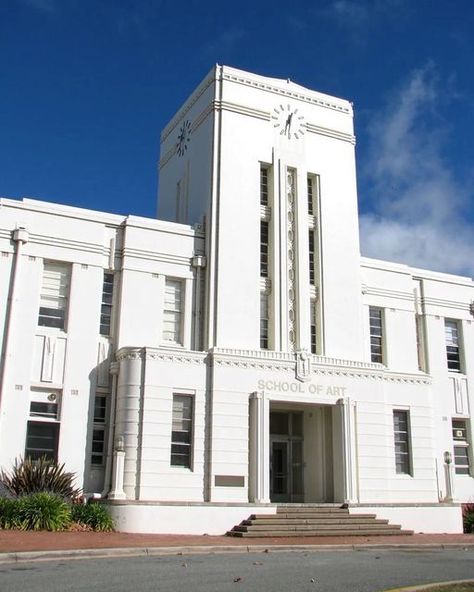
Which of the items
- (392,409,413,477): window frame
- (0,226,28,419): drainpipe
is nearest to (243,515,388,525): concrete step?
(392,409,413,477): window frame

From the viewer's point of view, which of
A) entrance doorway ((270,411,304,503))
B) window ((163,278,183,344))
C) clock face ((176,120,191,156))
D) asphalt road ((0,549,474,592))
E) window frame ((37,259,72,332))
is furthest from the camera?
clock face ((176,120,191,156))

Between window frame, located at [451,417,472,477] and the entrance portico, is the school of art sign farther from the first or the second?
window frame, located at [451,417,472,477]

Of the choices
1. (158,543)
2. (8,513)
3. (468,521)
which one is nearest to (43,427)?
(8,513)

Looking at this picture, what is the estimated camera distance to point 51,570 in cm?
1256

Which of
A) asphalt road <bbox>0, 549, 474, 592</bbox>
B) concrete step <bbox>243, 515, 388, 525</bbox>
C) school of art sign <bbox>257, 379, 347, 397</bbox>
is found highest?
school of art sign <bbox>257, 379, 347, 397</bbox>

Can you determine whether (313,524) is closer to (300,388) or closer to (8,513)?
(300,388)

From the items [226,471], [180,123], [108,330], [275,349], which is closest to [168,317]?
[108,330]

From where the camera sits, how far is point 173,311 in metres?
25.3

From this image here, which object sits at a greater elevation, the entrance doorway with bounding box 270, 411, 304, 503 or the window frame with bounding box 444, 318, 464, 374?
the window frame with bounding box 444, 318, 464, 374

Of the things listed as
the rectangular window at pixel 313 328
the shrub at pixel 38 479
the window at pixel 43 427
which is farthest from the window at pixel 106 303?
the rectangular window at pixel 313 328

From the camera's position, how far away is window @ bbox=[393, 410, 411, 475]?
2511cm

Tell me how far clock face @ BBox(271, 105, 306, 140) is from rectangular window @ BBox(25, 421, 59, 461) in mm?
13881

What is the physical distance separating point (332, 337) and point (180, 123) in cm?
1150

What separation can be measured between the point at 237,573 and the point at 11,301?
13.3 metres
